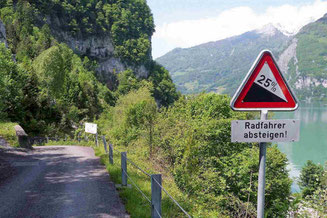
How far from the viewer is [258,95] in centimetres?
277

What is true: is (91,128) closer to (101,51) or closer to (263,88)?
(263,88)

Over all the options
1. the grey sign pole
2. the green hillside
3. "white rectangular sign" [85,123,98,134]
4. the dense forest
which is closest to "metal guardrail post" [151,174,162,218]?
the dense forest

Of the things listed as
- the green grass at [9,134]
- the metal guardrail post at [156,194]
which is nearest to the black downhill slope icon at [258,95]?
the metal guardrail post at [156,194]

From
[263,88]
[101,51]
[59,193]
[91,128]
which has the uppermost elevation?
[101,51]

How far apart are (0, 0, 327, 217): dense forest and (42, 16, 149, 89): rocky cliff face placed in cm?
1414

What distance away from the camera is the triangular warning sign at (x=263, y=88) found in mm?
2727

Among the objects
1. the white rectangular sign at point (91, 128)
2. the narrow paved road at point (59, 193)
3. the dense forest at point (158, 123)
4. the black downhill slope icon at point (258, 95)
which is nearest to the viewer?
the black downhill slope icon at point (258, 95)

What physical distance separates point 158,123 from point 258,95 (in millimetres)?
19423

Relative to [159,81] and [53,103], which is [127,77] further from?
[53,103]

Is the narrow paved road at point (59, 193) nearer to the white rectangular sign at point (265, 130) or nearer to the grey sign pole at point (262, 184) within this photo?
the grey sign pole at point (262, 184)

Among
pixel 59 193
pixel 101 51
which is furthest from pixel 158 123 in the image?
pixel 101 51

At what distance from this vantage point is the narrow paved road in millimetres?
6352

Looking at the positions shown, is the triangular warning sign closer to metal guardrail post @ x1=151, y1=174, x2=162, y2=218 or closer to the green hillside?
metal guardrail post @ x1=151, y1=174, x2=162, y2=218

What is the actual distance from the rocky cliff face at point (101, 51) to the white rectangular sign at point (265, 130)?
349ft
